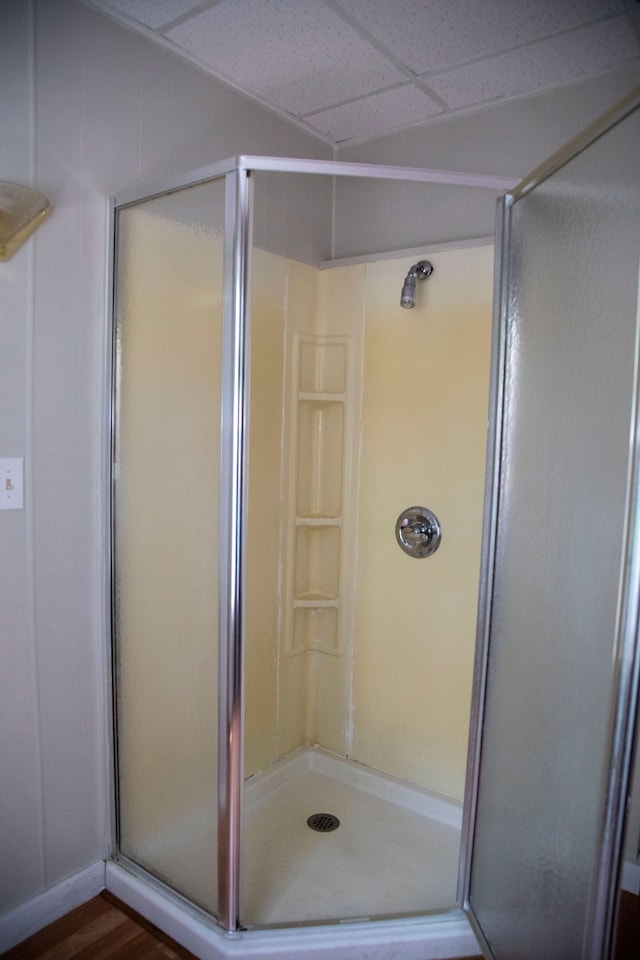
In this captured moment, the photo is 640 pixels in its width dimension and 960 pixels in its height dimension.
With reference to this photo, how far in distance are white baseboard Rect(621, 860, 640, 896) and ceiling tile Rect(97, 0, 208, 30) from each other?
6.51ft

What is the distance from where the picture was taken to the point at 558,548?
3.87ft

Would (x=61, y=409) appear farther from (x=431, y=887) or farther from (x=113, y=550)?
(x=431, y=887)

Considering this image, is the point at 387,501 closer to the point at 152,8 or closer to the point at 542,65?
the point at 542,65

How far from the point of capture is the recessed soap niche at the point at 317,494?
2199 millimetres

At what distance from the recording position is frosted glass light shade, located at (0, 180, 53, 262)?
1301mm

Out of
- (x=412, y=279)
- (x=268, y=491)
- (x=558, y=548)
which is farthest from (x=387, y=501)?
(x=558, y=548)

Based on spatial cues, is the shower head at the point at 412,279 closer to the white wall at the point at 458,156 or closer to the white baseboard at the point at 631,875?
the white wall at the point at 458,156

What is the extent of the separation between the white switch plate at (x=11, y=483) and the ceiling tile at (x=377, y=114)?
1504 millimetres

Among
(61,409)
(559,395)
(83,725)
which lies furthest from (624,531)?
(83,725)

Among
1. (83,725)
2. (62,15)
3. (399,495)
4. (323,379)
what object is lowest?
(83,725)

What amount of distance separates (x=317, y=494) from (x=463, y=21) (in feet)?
4.81

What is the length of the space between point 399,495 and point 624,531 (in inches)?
47.0

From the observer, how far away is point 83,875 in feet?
5.40

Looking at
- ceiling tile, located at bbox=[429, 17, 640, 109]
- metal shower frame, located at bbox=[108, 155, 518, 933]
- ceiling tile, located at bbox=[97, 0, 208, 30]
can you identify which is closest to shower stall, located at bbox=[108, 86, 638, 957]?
metal shower frame, located at bbox=[108, 155, 518, 933]
